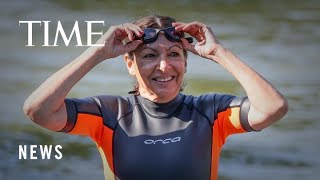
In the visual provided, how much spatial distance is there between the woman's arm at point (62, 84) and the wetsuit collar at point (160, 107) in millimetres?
164

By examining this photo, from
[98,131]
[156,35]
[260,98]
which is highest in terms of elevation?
[156,35]

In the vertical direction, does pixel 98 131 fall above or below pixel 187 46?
below

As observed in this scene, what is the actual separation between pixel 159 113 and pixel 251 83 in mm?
281

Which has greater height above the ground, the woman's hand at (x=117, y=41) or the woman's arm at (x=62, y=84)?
the woman's hand at (x=117, y=41)

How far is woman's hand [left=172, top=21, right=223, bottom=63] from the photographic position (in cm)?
191

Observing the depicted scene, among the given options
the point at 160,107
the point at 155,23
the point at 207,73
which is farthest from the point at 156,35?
the point at 207,73

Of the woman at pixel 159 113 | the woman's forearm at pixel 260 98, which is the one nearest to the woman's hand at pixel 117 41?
the woman at pixel 159 113

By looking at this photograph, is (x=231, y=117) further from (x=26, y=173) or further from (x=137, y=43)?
(x=26, y=173)

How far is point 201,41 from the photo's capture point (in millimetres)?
1941

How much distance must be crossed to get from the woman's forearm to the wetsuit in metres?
0.04

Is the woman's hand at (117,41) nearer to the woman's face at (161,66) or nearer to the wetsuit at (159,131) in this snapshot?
the woman's face at (161,66)

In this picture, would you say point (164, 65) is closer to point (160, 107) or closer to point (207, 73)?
point (160, 107)

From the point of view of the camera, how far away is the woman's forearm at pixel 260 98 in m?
1.79

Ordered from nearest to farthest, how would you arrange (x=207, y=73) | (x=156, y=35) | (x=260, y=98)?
1. (x=260, y=98)
2. (x=156, y=35)
3. (x=207, y=73)
